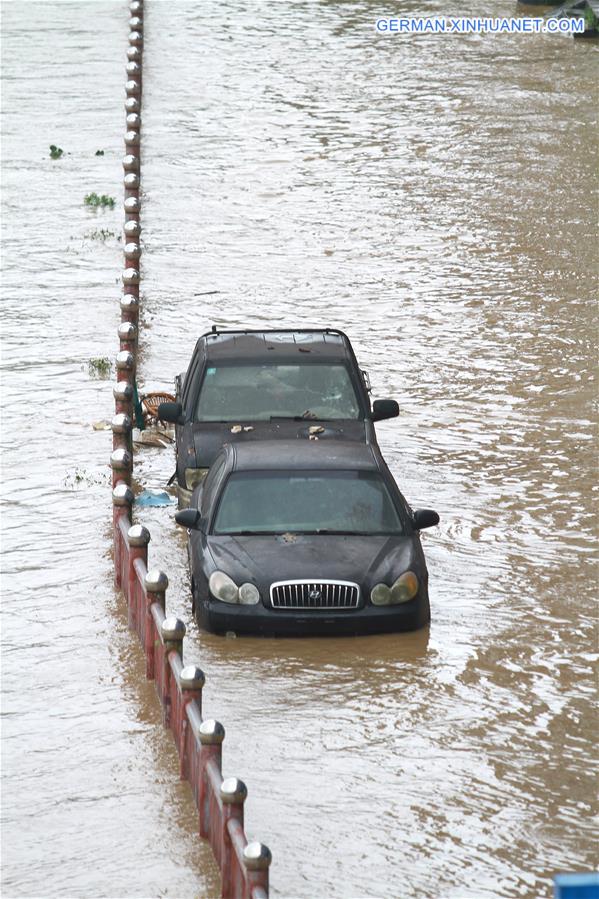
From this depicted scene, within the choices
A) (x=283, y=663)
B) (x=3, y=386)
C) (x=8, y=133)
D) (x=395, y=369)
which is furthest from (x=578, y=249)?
(x=283, y=663)

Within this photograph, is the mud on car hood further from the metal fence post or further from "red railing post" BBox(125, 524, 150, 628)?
the metal fence post

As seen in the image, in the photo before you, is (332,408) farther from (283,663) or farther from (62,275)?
(62,275)

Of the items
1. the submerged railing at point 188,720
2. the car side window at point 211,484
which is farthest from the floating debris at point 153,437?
the submerged railing at point 188,720

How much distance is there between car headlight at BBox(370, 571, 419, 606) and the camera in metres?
12.3

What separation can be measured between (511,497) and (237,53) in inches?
936

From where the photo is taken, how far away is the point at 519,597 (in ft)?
44.3

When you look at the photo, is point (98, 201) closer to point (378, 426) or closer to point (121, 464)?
point (378, 426)

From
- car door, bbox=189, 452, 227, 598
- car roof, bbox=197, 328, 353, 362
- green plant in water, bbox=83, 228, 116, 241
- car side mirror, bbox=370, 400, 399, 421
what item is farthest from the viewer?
green plant in water, bbox=83, 228, 116, 241

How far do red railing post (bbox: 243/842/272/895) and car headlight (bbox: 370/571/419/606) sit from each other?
479 cm

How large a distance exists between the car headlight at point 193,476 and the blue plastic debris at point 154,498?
98 centimetres

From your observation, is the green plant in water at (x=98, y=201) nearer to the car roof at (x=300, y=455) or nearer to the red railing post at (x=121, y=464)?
the red railing post at (x=121, y=464)

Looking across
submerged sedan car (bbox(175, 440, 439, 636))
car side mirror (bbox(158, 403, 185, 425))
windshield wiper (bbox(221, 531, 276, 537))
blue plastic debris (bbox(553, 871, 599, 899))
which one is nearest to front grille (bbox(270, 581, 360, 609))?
submerged sedan car (bbox(175, 440, 439, 636))

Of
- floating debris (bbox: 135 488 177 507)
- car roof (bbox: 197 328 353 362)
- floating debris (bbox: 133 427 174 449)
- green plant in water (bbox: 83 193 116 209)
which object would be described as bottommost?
floating debris (bbox: 133 427 174 449)

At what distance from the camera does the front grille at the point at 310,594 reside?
12.2 meters
